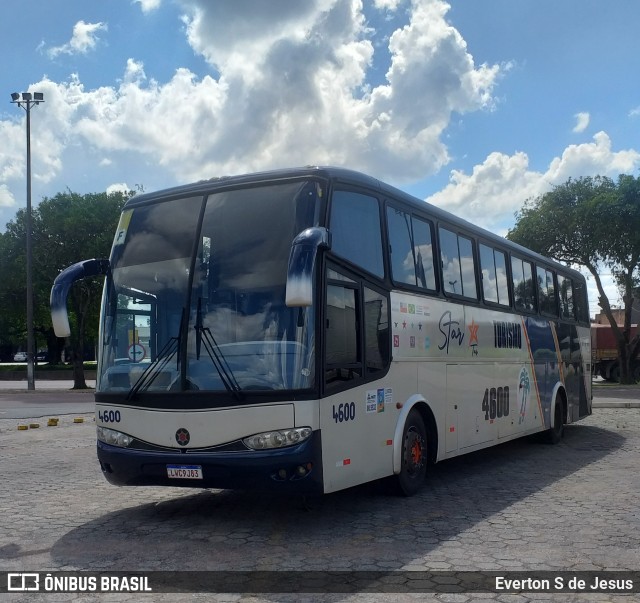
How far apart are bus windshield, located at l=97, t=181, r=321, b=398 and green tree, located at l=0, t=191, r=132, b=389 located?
2790 cm

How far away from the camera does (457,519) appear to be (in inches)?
305

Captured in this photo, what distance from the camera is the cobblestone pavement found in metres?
6.07

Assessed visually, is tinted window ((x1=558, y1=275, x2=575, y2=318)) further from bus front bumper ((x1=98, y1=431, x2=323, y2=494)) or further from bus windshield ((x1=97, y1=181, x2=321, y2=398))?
bus front bumper ((x1=98, y1=431, x2=323, y2=494))

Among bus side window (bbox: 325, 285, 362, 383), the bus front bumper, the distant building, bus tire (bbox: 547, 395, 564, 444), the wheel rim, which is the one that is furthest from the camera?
the distant building

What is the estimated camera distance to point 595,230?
3459cm

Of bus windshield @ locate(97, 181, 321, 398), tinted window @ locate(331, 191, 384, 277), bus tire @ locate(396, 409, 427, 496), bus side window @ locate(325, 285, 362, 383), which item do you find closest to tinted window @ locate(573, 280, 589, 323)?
bus tire @ locate(396, 409, 427, 496)

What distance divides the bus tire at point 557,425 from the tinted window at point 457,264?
14.9 feet

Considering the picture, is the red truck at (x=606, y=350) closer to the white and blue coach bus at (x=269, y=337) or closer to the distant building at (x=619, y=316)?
the distant building at (x=619, y=316)

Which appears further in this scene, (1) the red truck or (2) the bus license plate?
(1) the red truck

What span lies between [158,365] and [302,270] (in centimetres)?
203

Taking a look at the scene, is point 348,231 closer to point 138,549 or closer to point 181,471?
point 181,471

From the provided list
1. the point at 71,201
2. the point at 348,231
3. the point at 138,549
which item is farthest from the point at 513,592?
the point at 71,201

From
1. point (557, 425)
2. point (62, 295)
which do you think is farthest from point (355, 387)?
point (557, 425)

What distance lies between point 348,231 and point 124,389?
269cm
